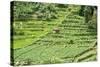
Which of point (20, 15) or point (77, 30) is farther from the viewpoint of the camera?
point (77, 30)

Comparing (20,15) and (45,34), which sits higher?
(20,15)

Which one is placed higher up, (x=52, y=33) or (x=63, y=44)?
(x=52, y=33)

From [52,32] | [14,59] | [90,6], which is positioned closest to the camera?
Result: [14,59]

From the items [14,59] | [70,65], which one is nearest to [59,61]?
[70,65]
